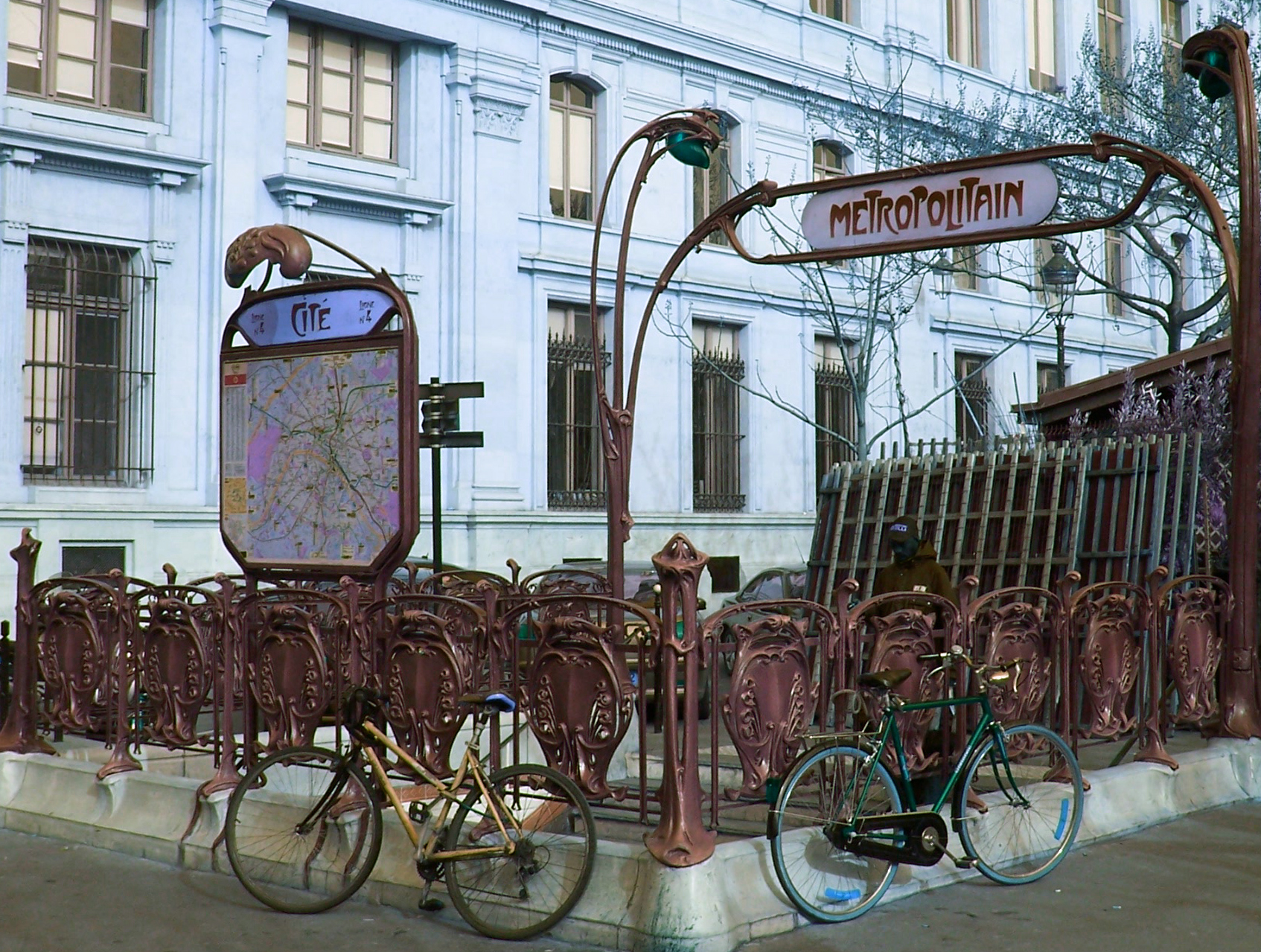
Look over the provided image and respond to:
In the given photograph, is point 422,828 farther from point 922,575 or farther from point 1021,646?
point 922,575

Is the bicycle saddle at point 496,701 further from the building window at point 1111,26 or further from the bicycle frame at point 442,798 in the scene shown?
the building window at point 1111,26

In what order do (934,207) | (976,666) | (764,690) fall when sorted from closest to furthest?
1. (764,690)
2. (976,666)
3. (934,207)

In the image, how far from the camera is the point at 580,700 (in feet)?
25.5

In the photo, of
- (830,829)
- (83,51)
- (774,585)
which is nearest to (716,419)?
(774,585)

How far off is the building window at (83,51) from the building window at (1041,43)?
840 inches

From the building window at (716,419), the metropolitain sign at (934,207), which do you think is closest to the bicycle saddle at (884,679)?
the metropolitain sign at (934,207)

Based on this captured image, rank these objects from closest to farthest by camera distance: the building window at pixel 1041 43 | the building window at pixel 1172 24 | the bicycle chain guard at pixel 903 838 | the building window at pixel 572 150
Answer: the bicycle chain guard at pixel 903 838
the building window at pixel 572 150
the building window at pixel 1041 43
the building window at pixel 1172 24

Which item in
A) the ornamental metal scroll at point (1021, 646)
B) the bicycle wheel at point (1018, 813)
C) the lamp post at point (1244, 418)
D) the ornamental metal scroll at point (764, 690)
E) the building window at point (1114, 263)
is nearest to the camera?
the ornamental metal scroll at point (764, 690)

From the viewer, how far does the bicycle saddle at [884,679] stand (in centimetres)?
761

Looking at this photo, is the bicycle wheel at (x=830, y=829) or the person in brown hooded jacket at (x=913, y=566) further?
the person in brown hooded jacket at (x=913, y=566)

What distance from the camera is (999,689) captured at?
9.34 meters

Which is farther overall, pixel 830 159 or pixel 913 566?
pixel 830 159

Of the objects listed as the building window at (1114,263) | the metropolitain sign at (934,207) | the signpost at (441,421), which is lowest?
the signpost at (441,421)

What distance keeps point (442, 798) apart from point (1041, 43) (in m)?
32.8
